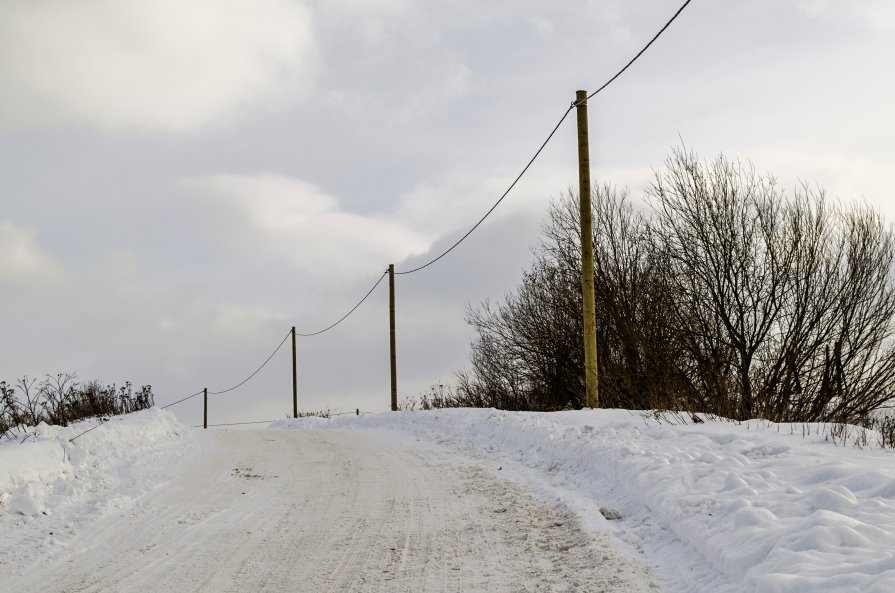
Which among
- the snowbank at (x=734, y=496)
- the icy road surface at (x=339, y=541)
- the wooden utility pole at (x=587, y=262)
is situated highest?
the wooden utility pole at (x=587, y=262)

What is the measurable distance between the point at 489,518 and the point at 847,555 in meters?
3.76

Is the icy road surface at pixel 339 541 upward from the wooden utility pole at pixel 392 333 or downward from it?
downward

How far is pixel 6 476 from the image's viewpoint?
880 centimetres

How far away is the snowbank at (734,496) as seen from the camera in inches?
197

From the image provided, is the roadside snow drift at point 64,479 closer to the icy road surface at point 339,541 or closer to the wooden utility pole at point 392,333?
the icy road surface at point 339,541

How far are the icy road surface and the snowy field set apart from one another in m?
0.03

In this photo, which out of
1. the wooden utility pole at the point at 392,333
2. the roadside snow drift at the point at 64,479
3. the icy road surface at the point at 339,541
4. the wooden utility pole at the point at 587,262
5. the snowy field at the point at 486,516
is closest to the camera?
the snowy field at the point at 486,516

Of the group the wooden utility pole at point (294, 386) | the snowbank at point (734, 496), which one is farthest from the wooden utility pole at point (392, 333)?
the snowbank at point (734, 496)

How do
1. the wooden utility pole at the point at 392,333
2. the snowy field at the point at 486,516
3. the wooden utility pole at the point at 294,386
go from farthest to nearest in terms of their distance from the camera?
the wooden utility pole at the point at 294,386
the wooden utility pole at the point at 392,333
the snowy field at the point at 486,516

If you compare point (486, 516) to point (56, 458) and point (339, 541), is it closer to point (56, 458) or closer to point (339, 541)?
point (339, 541)

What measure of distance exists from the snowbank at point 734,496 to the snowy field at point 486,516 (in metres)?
0.02

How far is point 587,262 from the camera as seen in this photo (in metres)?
15.1

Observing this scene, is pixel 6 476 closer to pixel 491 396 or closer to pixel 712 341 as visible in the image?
pixel 712 341

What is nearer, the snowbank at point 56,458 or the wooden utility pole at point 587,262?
the snowbank at point 56,458
